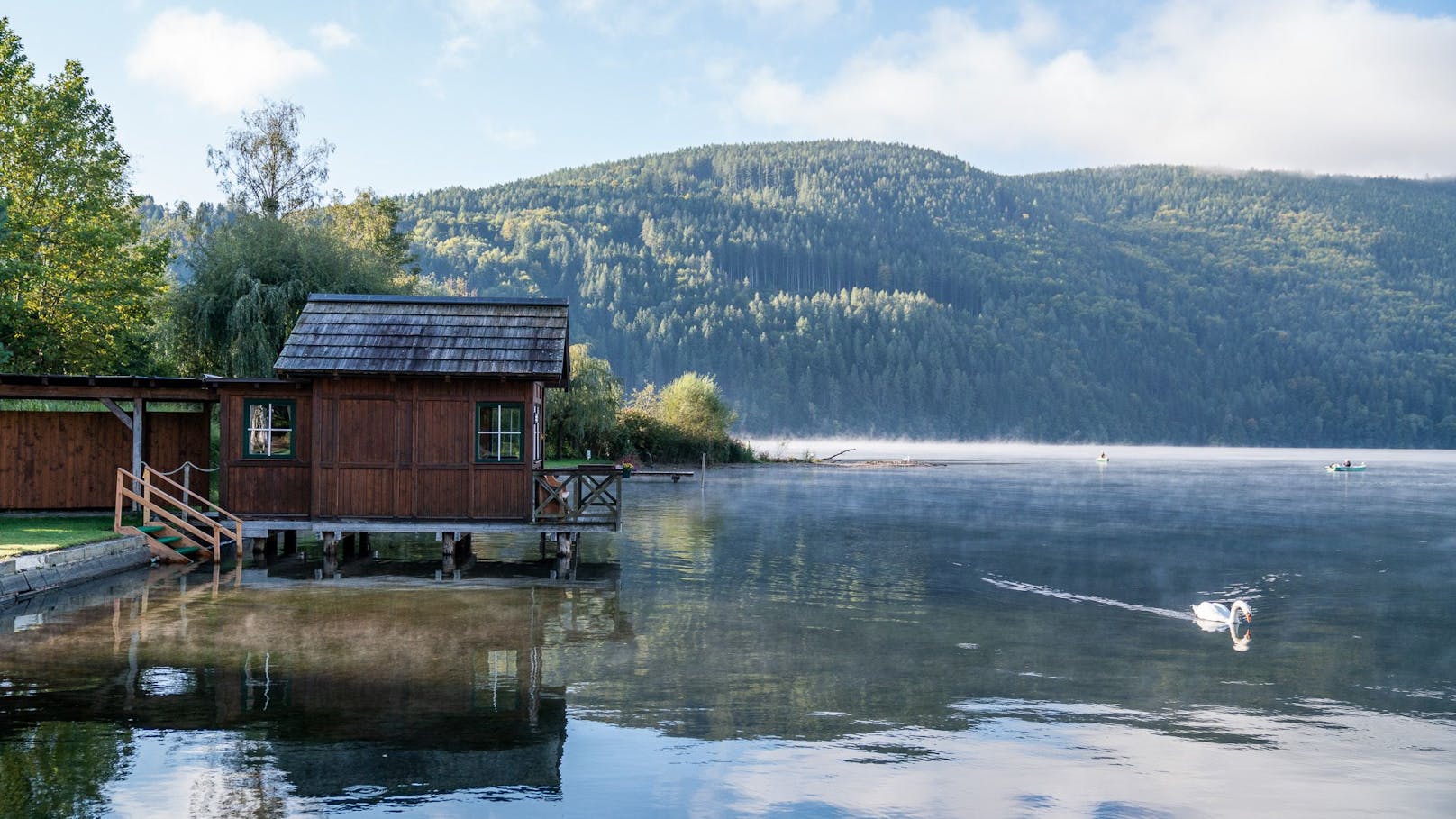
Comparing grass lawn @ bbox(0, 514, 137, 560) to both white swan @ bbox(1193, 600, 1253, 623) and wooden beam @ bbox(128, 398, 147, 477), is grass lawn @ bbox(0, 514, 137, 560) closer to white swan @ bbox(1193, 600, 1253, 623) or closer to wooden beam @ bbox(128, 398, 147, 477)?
wooden beam @ bbox(128, 398, 147, 477)

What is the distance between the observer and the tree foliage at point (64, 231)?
34312 mm

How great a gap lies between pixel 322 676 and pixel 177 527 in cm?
1436

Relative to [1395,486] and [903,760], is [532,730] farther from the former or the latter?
[1395,486]

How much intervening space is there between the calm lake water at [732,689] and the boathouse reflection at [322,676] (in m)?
0.07

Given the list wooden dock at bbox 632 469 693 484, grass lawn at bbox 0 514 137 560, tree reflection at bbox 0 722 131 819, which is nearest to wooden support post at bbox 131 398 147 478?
grass lawn at bbox 0 514 137 560

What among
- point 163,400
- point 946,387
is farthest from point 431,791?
point 946,387

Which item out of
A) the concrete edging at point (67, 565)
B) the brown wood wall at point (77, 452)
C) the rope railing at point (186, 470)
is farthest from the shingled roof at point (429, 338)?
the brown wood wall at point (77, 452)

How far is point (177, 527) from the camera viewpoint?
27.0 meters

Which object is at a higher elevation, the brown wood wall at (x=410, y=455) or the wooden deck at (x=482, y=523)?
the brown wood wall at (x=410, y=455)

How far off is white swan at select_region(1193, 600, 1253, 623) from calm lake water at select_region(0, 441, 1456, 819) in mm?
550

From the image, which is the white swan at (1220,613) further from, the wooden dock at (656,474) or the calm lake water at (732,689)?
the wooden dock at (656,474)

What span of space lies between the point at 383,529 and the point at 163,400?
7254mm

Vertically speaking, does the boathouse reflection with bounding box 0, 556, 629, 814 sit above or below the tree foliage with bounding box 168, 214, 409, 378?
below

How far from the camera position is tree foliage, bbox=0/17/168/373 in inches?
1351
